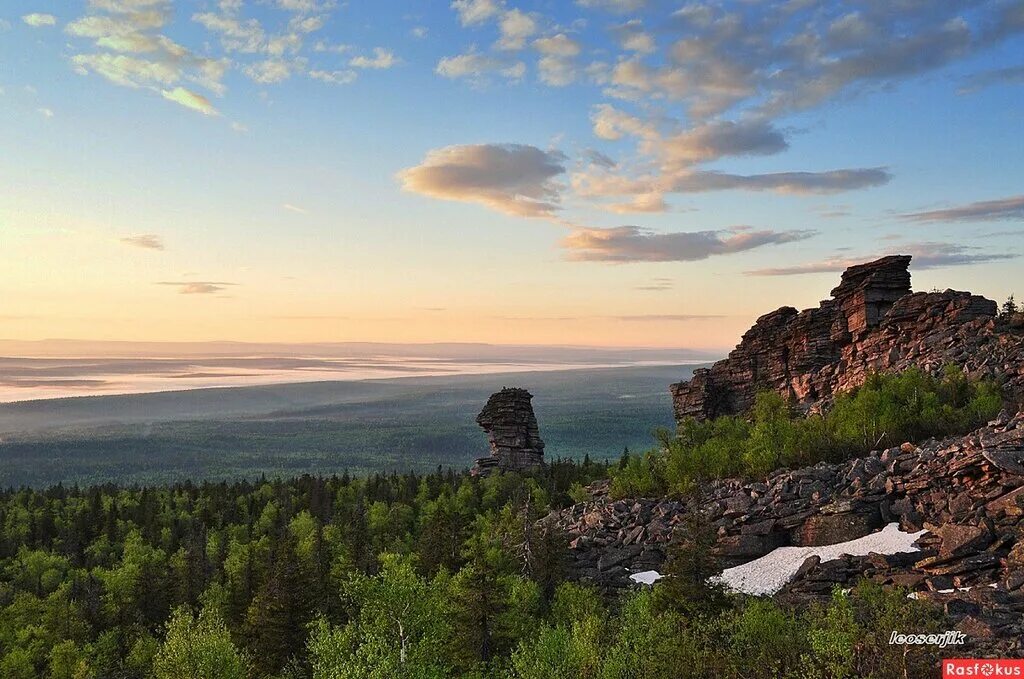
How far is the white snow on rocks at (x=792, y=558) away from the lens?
52938mm

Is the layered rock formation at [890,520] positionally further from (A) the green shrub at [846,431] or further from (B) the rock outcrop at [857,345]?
(B) the rock outcrop at [857,345]

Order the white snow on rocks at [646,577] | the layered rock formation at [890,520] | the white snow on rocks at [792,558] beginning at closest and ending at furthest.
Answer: the layered rock formation at [890,520] < the white snow on rocks at [792,558] < the white snow on rocks at [646,577]

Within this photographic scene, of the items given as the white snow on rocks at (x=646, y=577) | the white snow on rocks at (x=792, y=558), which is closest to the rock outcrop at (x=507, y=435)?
the white snow on rocks at (x=646, y=577)

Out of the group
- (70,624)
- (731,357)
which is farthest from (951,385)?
(70,624)

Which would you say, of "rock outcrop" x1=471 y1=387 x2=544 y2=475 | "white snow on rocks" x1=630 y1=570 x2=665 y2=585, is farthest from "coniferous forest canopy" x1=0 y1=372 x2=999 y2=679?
"rock outcrop" x1=471 y1=387 x2=544 y2=475

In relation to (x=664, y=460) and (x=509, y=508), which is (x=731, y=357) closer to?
(x=664, y=460)

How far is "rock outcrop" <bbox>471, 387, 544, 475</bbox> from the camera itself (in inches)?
5925

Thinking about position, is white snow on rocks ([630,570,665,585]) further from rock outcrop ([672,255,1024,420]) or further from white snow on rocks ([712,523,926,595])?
rock outcrop ([672,255,1024,420])

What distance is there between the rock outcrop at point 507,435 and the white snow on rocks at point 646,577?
85.0 meters

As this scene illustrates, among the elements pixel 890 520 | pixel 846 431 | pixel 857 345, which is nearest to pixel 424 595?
pixel 890 520

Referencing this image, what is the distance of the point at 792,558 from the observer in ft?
187

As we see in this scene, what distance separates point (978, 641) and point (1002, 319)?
63.9 m

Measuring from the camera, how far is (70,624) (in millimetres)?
82625

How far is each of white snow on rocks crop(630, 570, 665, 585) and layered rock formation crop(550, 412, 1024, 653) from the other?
878 millimetres
